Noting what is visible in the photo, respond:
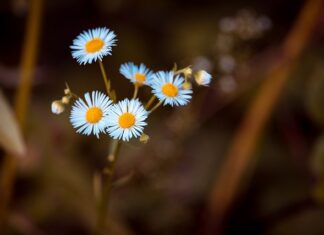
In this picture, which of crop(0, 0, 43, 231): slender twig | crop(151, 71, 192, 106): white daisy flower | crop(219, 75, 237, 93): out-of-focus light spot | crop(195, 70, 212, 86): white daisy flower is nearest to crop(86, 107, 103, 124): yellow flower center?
crop(151, 71, 192, 106): white daisy flower

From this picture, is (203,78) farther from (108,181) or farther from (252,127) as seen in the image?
(252,127)

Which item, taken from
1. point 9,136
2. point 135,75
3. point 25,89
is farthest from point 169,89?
point 25,89

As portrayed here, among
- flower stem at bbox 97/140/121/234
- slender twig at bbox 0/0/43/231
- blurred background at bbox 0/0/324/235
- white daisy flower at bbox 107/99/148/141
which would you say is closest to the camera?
white daisy flower at bbox 107/99/148/141

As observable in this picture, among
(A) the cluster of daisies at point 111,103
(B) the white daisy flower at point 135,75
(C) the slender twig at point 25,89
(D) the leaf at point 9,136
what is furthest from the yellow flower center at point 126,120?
(C) the slender twig at point 25,89

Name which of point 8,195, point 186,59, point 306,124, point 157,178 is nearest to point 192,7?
point 186,59

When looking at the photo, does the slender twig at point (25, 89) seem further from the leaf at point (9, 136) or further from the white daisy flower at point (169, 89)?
the white daisy flower at point (169, 89)

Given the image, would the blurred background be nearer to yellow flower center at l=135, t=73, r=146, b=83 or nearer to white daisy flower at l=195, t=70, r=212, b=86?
yellow flower center at l=135, t=73, r=146, b=83

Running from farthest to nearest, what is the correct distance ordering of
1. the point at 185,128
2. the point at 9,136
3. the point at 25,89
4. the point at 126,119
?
the point at 185,128 → the point at 25,89 → the point at 9,136 → the point at 126,119
